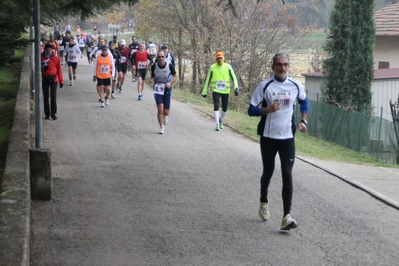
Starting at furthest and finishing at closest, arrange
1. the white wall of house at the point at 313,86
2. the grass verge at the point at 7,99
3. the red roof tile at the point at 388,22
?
the red roof tile at the point at 388,22 → the white wall of house at the point at 313,86 → the grass verge at the point at 7,99

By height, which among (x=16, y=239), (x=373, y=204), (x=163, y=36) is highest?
(x=163, y=36)

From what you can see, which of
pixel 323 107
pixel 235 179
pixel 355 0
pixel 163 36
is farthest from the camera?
pixel 163 36

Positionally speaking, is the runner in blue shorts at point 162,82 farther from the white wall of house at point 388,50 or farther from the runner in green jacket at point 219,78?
the white wall of house at point 388,50

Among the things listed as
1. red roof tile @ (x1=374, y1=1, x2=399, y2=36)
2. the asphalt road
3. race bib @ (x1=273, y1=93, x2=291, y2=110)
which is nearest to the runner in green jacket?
the asphalt road

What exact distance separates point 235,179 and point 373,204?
88.2 inches

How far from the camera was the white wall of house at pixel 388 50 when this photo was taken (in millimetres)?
35375

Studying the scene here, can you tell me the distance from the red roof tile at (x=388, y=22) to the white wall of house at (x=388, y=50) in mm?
524

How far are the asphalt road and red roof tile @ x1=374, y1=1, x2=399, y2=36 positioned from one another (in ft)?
66.5

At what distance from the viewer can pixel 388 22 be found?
119 feet

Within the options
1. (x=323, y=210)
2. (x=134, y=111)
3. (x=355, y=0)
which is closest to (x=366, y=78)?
(x=355, y=0)

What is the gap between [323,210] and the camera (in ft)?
32.8

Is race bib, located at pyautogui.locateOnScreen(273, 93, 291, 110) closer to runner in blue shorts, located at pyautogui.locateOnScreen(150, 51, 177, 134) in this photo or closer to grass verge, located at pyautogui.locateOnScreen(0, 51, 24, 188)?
grass verge, located at pyautogui.locateOnScreen(0, 51, 24, 188)

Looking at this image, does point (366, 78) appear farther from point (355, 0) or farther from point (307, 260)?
point (307, 260)

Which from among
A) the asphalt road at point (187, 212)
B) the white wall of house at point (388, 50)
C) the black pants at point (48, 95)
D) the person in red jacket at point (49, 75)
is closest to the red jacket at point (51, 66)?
the person in red jacket at point (49, 75)
